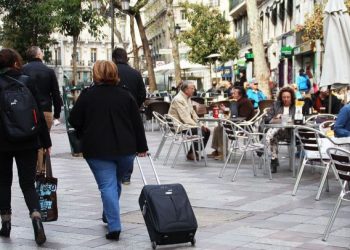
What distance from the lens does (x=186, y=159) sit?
13.2 m

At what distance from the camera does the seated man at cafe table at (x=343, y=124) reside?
798cm

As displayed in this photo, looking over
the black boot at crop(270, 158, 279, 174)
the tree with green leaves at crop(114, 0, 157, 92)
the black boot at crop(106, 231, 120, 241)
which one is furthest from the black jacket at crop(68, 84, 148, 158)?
the tree with green leaves at crop(114, 0, 157, 92)

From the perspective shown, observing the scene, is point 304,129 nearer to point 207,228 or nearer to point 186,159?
point 207,228

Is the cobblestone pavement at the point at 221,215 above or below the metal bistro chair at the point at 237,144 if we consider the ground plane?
below

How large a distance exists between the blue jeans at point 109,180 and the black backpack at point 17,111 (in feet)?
2.02

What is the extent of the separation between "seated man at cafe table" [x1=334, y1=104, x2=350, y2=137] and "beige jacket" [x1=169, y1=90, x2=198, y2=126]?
4.59 metres

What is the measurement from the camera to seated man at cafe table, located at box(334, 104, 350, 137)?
7980 millimetres

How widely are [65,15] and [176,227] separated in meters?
27.6

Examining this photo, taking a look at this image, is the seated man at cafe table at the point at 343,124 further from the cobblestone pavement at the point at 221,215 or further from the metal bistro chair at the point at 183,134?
the metal bistro chair at the point at 183,134

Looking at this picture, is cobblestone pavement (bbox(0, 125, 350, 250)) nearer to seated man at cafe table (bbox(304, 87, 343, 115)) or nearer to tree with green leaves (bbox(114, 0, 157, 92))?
seated man at cafe table (bbox(304, 87, 343, 115))

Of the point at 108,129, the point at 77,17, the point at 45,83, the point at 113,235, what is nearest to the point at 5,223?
the point at 113,235

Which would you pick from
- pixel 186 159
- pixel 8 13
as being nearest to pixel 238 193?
pixel 186 159

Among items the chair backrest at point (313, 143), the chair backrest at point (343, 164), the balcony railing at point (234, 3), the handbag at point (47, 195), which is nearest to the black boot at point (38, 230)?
the handbag at point (47, 195)

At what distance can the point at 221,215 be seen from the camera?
757 cm
